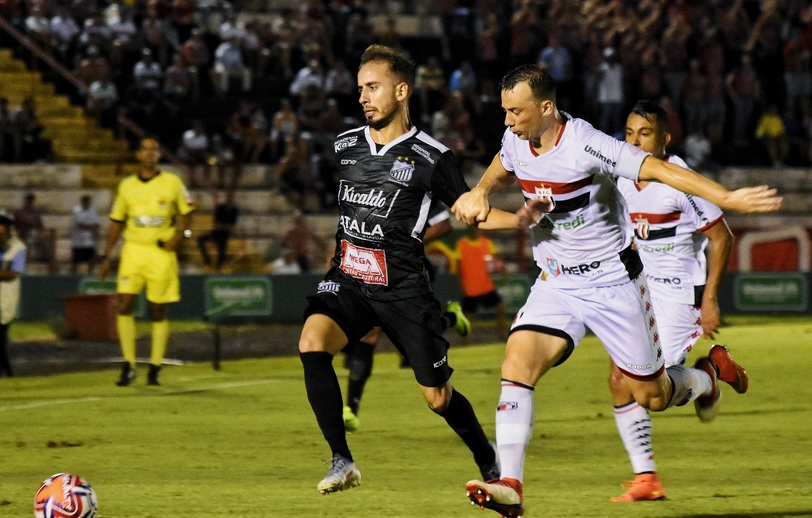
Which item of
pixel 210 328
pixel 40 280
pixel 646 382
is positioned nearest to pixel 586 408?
pixel 646 382

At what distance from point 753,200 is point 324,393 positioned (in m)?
2.67

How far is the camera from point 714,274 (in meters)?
9.02

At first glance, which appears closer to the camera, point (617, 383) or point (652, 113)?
point (617, 383)

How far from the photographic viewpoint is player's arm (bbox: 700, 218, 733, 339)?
29.5 ft

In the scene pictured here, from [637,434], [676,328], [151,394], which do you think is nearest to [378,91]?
[637,434]

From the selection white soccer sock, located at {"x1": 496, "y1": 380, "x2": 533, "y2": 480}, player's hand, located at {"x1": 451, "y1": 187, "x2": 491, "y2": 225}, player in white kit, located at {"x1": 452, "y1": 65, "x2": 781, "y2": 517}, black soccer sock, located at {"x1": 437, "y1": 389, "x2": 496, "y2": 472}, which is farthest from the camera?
black soccer sock, located at {"x1": 437, "y1": 389, "x2": 496, "y2": 472}

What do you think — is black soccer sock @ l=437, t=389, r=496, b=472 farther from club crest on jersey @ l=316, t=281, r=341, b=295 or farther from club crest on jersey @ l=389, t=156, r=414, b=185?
club crest on jersey @ l=389, t=156, r=414, b=185

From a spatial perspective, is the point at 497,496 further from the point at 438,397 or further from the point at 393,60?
the point at 393,60

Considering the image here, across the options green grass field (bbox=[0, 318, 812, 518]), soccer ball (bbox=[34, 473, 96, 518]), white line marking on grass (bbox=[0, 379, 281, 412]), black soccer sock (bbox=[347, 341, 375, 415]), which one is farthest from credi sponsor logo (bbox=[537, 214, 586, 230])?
white line marking on grass (bbox=[0, 379, 281, 412])

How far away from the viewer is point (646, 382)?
7.66m

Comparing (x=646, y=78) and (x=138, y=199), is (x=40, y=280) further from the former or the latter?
(x=646, y=78)

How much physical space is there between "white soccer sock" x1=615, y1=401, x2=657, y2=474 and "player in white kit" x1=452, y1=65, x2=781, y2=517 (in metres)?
0.41

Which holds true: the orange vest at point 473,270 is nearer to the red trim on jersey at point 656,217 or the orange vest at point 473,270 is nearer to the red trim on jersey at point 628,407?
the red trim on jersey at point 656,217

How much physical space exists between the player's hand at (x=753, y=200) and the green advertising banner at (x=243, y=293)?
59.7ft
